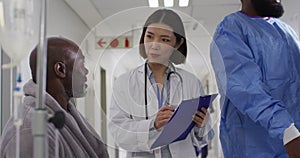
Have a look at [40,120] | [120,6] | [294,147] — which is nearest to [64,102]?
[40,120]

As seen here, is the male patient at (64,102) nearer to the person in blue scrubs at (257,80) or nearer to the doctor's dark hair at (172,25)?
the doctor's dark hair at (172,25)

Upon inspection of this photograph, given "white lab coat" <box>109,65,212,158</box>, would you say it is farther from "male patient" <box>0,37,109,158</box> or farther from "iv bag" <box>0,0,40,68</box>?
"iv bag" <box>0,0,40,68</box>

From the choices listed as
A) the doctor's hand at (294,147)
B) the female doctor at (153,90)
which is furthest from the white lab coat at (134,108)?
the doctor's hand at (294,147)

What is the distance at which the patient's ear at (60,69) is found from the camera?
43.3 inches

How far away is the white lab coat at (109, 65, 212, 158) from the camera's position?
1028 mm

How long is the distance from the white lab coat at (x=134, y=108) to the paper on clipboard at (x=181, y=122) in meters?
0.03

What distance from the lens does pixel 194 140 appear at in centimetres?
112

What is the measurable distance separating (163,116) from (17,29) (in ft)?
1.36

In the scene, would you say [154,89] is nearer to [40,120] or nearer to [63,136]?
[63,136]

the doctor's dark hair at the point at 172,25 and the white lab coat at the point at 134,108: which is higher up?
the doctor's dark hair at the point at 172,25

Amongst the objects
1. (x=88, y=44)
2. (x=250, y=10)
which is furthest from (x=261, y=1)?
(x=88, y=44)

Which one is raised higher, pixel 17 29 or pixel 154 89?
pixel 17 29

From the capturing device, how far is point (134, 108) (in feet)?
3.43

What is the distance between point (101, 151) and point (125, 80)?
10.4 inches
